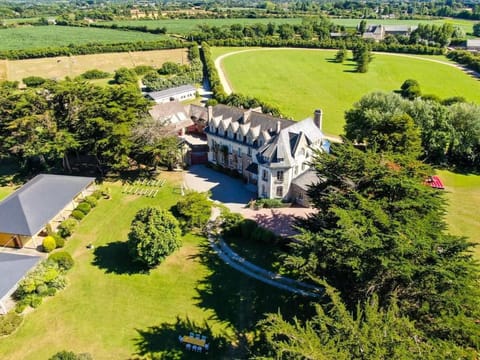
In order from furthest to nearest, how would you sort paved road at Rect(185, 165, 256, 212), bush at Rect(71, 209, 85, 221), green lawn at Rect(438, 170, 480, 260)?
1. paved road at Rect(185, 165, 256, 212)
2. bush at Rect(71, 209, 85, 221)
3. green lawn at Rect(438, 170, 480, 260)

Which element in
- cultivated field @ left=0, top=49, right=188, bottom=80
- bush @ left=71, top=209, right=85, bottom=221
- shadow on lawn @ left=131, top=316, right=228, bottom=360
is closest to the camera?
shadow on lawn @ left=131, top=316, right=228, bottom=360

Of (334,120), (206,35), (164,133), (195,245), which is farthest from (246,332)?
(206,35)

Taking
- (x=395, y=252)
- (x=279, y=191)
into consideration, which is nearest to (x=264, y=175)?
(x=279, y=191)

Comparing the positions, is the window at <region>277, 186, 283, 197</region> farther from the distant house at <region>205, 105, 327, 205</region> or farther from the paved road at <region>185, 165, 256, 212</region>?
the paved road at <region>185, 165, 256, 212</region>

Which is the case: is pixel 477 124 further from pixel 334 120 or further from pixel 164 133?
pixel 164 133

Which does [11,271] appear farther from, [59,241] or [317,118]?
[317,118]

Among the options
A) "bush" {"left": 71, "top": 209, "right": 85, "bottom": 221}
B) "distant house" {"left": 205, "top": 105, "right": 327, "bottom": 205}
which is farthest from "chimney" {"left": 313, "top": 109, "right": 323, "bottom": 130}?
"bush" {"left": 71, "top": 209, "right": 85, "bottom": 221}

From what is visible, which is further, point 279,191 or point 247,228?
point 279,191
